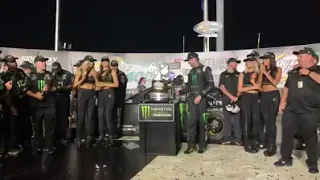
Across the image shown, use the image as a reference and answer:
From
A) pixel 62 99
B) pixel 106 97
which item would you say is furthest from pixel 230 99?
pixel 62 99

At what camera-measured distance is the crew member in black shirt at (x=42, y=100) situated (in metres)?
6.59

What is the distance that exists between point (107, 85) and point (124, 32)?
11701 millimetres

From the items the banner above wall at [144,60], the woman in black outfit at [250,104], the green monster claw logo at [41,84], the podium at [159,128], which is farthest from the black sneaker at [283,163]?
the green monster claw logo at [41,84]

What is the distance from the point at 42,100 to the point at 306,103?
170 inches

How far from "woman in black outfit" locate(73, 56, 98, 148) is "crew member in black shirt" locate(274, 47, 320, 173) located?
3.56 metres

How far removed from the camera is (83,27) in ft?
58.5

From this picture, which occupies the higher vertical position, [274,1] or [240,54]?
[274,1]

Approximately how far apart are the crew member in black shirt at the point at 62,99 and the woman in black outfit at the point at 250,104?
3522 millimetres

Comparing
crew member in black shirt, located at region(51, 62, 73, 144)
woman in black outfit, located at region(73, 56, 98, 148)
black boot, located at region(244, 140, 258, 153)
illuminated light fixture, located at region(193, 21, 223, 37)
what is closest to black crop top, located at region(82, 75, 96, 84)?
woman in black outfit, located at region(73, 56, 98, 148)

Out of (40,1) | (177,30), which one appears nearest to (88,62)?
(40,1)

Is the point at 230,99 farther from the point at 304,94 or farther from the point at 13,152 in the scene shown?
the point at 13,152

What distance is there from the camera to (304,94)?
17.5ft

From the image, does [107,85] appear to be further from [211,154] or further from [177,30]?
[177,30]

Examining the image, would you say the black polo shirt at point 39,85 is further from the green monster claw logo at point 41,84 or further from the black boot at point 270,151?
the black boot at point 270,151
